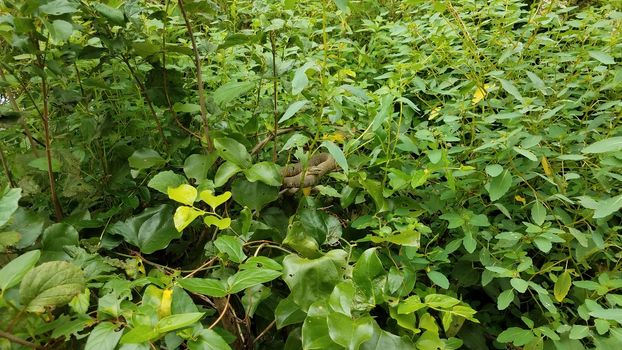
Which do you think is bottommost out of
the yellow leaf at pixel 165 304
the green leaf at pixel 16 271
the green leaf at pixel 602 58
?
A: the yellow leaf at pixel 165 304

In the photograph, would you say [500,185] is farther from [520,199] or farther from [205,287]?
[205,287]

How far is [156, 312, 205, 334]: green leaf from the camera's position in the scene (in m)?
0.62

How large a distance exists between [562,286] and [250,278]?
0.63 meters

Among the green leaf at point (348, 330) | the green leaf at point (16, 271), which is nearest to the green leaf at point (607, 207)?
the green leaf at point (348, 330)

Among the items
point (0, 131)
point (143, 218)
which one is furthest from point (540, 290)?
point (0, 131)

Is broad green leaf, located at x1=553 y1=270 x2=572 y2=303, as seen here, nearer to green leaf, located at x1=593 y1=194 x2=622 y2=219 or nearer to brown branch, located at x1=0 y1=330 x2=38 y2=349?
green leaf, located at x1=593 y1=194 x2=622 y2=219

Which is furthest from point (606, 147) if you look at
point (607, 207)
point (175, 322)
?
point (175, 322)

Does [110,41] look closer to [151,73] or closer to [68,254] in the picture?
[151,73]

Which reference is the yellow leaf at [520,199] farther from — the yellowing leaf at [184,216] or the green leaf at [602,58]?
the yellowing leaf at [184,216]

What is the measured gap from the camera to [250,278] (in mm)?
700

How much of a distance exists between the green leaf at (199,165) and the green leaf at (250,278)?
327 millimetres

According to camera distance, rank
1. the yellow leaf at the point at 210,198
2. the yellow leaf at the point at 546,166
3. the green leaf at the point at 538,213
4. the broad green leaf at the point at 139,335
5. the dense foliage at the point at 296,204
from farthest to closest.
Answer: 1. the yellow leaf at the point at 546,166
2. the green leaf at the point at 538,213
3. the yellow leaf at the point at 210,198
4. the dense foliage at the point at 296,204
5. the broad green leaf at the point at 139,335

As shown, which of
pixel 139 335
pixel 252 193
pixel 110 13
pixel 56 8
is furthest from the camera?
pixel 252 193

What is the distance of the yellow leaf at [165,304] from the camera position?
27.2 inches
